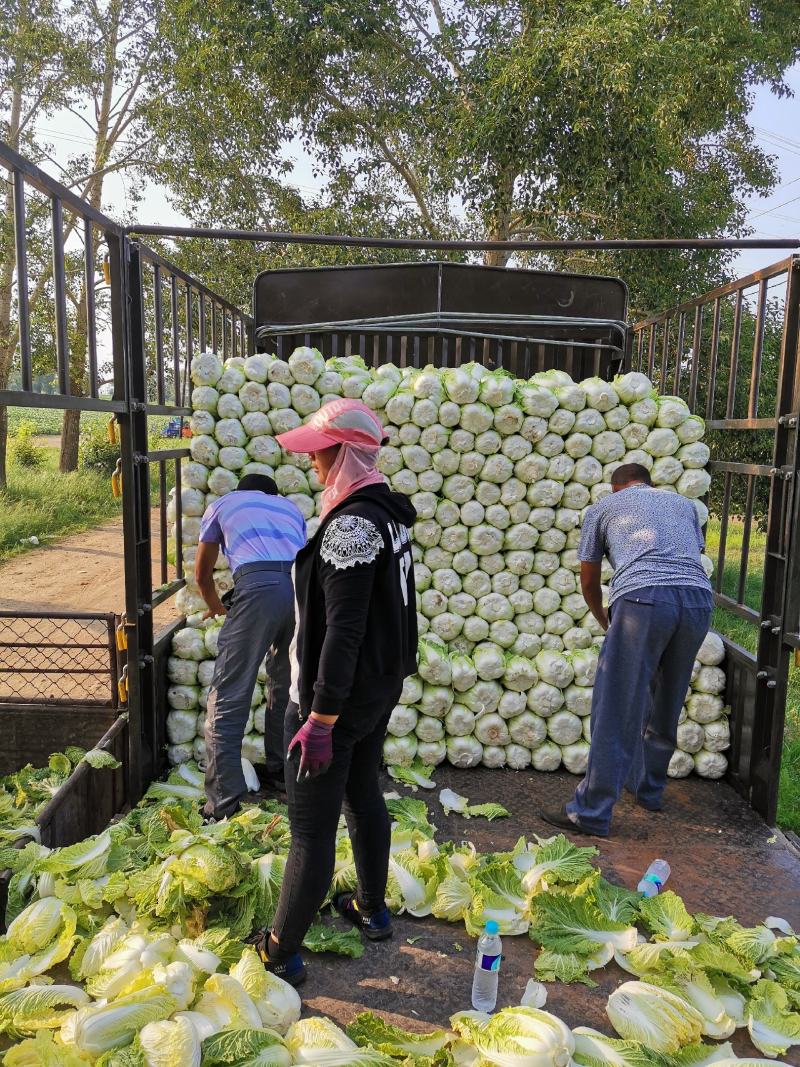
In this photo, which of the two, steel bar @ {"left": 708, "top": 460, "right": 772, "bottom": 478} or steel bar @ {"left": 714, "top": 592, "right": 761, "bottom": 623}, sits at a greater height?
steel bar @ {"left": 708, "top": 460, "right": 772, "bottom": 478}

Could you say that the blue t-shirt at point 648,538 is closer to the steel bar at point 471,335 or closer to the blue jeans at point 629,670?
the blue jeans at point 629,670

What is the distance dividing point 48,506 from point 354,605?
49.5 ft

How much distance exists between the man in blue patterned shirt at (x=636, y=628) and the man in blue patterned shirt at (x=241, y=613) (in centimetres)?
172

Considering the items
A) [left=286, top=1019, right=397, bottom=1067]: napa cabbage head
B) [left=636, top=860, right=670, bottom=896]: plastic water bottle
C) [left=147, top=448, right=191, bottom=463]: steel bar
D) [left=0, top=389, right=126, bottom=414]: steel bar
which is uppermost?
[left=0, top=389, right=126, bottom=414]: steel bar

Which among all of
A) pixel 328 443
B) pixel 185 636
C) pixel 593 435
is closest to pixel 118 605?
pixel 185 636

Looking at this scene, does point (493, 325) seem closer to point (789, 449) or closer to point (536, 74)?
point (789, 449)

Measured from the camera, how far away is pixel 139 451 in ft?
13.6

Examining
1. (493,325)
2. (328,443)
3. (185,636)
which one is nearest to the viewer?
(328,443)

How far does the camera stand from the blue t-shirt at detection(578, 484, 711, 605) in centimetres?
399

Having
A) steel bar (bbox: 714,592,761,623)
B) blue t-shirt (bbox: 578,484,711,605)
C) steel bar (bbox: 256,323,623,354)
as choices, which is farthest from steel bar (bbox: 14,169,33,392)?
steel bar (bbox: 714,592,761,623)

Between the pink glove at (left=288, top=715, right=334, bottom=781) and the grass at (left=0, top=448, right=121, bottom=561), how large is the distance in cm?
1202

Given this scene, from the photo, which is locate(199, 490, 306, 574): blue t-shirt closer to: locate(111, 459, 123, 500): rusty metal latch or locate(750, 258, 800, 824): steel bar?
locate(111, 459, 123, 500): rusty metal latch

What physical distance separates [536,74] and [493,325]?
715cm

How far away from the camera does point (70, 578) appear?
38.0ft
